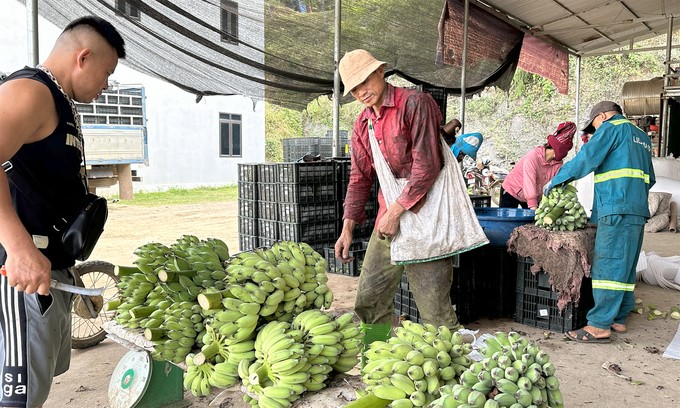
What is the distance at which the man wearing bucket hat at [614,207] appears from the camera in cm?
402

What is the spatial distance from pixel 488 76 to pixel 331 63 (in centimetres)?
450

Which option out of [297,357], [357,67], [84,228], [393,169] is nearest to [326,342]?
[297,357]

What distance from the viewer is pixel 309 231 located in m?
5.81

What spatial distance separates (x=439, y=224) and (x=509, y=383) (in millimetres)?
1705

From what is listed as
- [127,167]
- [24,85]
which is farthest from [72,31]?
[127,167]

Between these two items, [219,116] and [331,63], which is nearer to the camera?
[331,63]

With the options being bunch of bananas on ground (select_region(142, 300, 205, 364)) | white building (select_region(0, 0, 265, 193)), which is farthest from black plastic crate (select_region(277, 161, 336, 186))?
white building (select_region(0, 0, 265, 193))

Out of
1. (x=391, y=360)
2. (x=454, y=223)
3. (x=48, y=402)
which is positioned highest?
(x=454, y=223)

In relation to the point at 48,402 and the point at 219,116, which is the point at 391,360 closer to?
the point at 48,402

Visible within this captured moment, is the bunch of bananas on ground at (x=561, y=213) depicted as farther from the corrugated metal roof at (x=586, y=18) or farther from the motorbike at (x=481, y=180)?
the motorbike at (x=481, y=180)

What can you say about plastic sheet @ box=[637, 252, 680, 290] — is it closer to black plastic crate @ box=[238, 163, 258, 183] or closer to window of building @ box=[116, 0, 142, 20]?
black plastic crate @ box=[238, 163, 258, 183]

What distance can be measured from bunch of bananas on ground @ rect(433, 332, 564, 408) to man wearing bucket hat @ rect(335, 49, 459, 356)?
4.82 ft

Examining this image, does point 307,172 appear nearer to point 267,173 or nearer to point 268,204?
point 267,173

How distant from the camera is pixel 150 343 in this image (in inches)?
78.1
